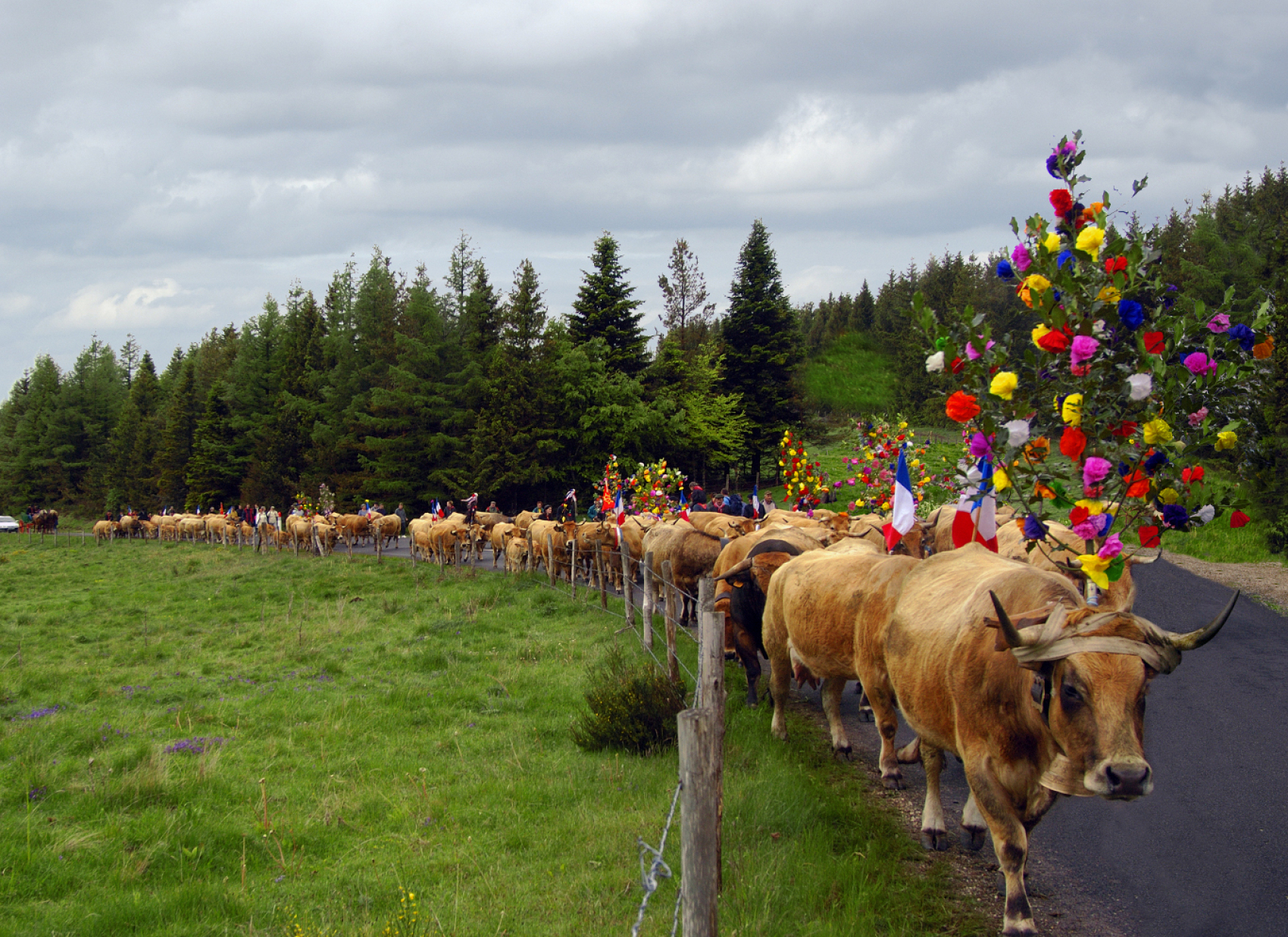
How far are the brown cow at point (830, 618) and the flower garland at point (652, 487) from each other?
16.3m

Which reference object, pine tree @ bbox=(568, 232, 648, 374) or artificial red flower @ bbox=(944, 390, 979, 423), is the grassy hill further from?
artificial red flower @ bbox=(944, 390, 979, 423)

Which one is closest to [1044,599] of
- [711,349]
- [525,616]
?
[525,616]

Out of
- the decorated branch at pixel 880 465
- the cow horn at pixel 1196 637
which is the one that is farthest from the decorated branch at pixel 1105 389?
the decorated branch at pixel 880 465

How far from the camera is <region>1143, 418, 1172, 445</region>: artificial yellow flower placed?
5.67 metres

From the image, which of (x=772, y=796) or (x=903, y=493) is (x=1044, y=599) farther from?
(x=903, y=493)

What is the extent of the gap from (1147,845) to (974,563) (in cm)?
251

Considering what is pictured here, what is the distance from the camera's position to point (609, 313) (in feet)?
173

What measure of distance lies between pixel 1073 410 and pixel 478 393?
48.7 metres

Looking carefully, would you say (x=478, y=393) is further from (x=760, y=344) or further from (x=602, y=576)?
(x=602, y=576)

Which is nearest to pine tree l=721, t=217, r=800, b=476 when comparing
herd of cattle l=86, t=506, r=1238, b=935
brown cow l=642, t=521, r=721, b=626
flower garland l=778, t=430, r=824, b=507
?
flower garland l=778, t=430, r=824, b=507

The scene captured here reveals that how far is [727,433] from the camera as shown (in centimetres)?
5066

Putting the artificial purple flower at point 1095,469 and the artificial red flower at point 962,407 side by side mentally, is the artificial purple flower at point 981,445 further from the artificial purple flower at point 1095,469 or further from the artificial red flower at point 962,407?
the artificial purple flower at point 1095,469

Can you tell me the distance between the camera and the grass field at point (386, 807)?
562cm

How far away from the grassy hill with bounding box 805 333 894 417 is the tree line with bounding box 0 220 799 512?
739 inches
